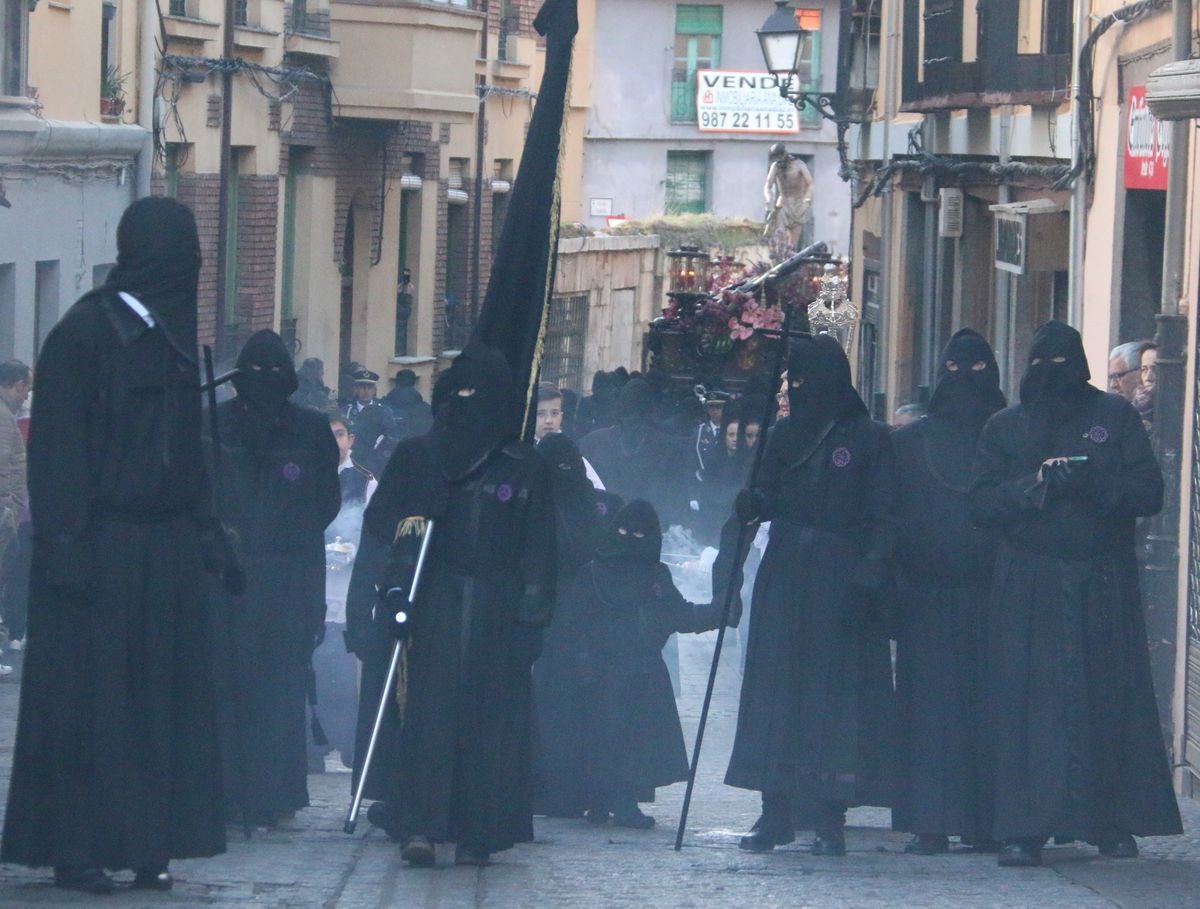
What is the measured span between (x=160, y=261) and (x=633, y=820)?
3.44m

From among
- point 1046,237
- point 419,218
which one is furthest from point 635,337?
point 1046,237

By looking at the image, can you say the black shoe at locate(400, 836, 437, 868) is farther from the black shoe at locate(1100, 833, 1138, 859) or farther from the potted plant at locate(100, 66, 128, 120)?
the potted plant at locate(100, 66, 128, 120)

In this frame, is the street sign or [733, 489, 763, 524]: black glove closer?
[733, 489, 763, 524]: black glove

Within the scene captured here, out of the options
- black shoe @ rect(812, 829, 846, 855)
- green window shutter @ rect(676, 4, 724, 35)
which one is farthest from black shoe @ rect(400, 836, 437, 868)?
green window shutter @ rect(676, 4, 724, 35)

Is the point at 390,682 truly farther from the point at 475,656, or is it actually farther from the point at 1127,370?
the point at 1127,370

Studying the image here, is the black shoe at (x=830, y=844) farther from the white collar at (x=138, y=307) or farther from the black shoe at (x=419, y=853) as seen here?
the white collar at (x=138, y=307)

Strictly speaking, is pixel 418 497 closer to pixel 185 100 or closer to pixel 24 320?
pixel 24 320

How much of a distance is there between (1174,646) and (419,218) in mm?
19823

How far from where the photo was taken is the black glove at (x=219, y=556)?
682cm

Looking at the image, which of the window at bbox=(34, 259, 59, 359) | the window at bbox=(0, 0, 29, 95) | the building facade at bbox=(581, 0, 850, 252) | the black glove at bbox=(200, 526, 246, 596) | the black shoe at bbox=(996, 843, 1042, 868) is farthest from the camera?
the building facade at bbox=(581, 0, 850, 252)

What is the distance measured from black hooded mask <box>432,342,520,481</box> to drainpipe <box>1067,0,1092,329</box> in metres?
7.13

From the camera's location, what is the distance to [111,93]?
19469mm

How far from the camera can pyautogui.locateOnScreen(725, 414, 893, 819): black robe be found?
8.05 meters

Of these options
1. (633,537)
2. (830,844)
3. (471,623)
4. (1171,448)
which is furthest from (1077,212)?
(471,623)
